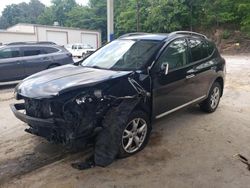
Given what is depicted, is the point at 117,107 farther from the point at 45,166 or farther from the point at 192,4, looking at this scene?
the point at 192,4

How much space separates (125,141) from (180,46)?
6.92 feet

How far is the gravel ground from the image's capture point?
12.4 feet

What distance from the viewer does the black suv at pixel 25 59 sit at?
10344 mm

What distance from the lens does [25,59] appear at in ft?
34.9

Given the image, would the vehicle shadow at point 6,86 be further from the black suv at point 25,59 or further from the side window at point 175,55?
the side window at point 175,55

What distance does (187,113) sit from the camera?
661cm

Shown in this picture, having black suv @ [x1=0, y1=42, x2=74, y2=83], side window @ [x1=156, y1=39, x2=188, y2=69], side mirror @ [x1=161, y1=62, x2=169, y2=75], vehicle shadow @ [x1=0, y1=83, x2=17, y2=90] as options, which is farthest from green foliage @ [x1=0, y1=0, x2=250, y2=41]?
side mirror @ [x1=161, y1=62, x2=169, y2=75]

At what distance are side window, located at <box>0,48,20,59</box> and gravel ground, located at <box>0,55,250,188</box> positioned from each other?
485 centimetres

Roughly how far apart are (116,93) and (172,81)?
124 centimetres

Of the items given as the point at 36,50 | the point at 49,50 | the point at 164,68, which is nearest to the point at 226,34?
the point at 49,50

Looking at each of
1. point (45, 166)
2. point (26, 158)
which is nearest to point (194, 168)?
point (45, 166)

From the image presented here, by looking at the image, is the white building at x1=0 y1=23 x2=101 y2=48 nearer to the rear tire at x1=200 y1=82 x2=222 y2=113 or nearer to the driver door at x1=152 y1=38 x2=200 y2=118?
the rear tire at x1=200 y1=82 x2=222 y2=113

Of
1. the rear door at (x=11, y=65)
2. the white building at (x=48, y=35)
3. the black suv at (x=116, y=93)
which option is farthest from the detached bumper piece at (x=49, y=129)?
the white building at (x=48, y=35)

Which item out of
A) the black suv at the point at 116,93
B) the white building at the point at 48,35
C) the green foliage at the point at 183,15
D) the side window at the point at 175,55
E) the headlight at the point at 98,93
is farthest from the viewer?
the green foliage at the point at 183,15
